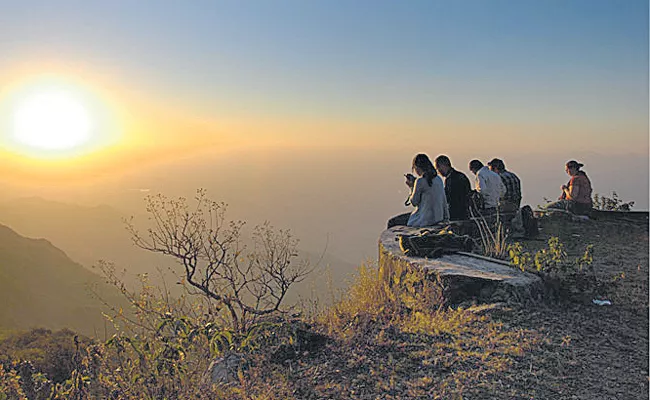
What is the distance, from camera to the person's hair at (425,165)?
722cm

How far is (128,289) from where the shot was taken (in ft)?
15.9

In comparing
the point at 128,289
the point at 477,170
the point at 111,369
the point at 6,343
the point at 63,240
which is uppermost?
the point at 477,170

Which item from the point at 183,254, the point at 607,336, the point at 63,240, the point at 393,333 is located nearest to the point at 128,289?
the point at 183,254

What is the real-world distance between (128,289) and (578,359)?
403 centimetres

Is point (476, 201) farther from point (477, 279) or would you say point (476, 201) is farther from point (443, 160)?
point (477, 279)

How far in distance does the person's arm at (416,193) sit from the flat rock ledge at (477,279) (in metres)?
1.62

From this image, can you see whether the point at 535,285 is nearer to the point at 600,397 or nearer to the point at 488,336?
the point at 488,336

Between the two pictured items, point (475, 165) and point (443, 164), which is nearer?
point (443, 164)

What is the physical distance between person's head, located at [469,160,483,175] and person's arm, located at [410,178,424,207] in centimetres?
204

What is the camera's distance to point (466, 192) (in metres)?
8.20

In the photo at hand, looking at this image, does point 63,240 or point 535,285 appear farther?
point 63,240

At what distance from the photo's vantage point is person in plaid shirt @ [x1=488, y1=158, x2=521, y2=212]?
8805mm

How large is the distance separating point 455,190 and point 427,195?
94 centimetres

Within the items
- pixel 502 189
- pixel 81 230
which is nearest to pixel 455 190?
pixel 502 189
